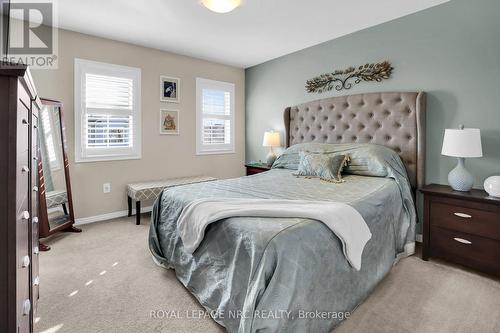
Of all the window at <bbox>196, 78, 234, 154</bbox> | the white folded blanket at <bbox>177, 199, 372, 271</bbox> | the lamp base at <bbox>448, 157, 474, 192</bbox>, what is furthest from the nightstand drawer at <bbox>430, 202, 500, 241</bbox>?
the window at <bbox>196, 78, 234, 154</bbox>

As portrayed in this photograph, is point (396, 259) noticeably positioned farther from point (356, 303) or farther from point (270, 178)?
point (270, 178)

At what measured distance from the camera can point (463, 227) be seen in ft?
7.42

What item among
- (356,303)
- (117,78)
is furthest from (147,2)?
(356,303)

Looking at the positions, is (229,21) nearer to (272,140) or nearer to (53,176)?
(272,140)

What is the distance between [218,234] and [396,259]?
1742mm

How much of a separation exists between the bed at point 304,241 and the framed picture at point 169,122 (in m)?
1.93

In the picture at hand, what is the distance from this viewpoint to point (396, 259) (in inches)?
94.3

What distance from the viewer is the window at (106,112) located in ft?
11.2

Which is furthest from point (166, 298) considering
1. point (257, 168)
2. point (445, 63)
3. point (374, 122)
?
point (445, 63)

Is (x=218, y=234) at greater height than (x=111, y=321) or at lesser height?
greater

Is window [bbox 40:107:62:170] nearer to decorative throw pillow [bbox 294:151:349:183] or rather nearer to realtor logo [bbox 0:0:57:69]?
realtor logo [bbox 0:0:57:69]

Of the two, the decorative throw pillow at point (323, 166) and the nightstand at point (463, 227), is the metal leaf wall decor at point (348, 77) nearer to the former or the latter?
the decorative throw pillow at point (323, 166)

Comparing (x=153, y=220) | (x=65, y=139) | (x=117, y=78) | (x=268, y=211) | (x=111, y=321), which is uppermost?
(x=117, y=78)

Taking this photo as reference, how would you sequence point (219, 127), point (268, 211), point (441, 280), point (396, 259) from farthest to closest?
point (219, 127) → point (396, 259) → point (441, 280) → point (268, 211)
